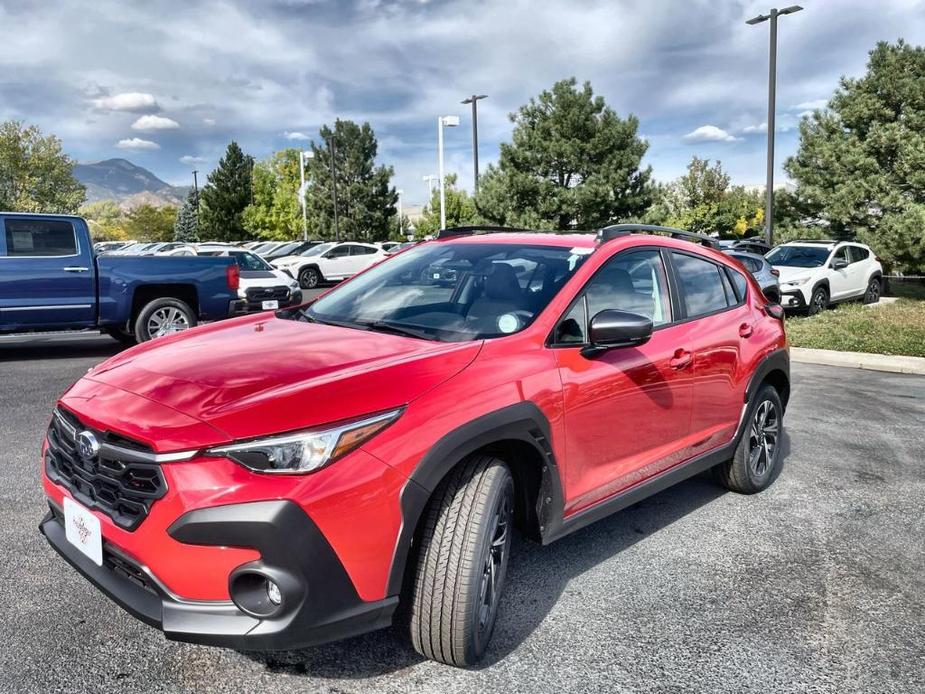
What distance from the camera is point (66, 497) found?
2.69m

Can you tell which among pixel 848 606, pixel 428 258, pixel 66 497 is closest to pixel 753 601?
pixel 848 606

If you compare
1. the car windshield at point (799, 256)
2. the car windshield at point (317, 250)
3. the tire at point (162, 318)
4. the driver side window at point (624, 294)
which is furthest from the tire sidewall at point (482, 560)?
the car windshield at point (317, 250)

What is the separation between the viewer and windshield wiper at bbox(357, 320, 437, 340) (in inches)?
124

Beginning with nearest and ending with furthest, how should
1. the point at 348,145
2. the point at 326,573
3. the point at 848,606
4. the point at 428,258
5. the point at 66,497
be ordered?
the point at 326,573 < the point at 66,497 < the point at 848,606 < the point at 428,258 < the point at 348,145

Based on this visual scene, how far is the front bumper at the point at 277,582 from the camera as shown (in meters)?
2.20

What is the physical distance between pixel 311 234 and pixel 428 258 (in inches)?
1994

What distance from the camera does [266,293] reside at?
14.9 meters

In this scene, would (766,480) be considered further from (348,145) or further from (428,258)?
(348,145)

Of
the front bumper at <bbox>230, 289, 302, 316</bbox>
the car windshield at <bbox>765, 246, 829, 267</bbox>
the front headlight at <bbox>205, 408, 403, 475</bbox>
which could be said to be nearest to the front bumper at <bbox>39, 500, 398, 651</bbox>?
the front headlight at <bbox>205, 408, 403, 475</bbox>

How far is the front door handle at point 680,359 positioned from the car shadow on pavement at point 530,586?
97 cm

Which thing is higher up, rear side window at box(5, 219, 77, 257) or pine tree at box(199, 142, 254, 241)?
pine tree at box(199, 142, 254, 241)

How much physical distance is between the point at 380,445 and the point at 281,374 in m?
0.47

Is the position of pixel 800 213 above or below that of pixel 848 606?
above

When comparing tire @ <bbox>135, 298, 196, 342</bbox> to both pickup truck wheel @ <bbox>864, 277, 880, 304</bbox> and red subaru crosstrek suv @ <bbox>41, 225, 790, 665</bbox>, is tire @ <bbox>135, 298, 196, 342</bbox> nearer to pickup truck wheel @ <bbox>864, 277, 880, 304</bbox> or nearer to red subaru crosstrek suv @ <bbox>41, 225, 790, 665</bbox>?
red subaru crosstrek suv @ <bbox>41, 225, 790, 665</bbox>
